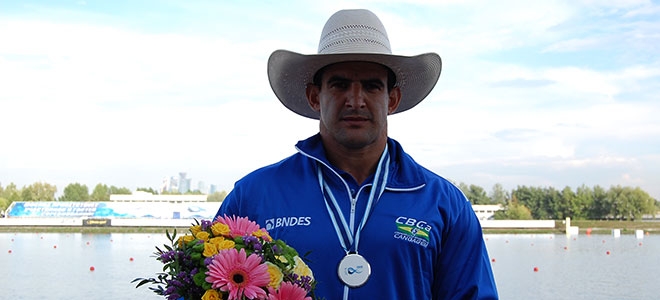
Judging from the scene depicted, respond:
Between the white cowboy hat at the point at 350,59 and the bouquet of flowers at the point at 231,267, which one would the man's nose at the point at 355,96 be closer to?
the white cowboy hat at the point at 350,59

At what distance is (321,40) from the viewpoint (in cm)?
275

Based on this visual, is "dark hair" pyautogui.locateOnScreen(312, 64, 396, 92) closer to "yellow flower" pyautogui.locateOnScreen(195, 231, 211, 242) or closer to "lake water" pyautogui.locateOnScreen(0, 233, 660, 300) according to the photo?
"yellow flower" pyautogui.locateOnScreen(195, 231, 211, 242)

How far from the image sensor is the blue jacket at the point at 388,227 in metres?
2.43

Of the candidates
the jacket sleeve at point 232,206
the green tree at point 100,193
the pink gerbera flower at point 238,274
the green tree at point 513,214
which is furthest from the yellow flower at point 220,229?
the green tree at point 100,193

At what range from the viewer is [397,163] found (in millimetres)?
2705

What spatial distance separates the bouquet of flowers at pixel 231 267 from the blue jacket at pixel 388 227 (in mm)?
427

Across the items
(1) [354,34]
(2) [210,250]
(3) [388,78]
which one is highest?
(1) [354,34]

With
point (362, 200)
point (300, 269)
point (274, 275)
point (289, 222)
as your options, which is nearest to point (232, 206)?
point (289, 222)

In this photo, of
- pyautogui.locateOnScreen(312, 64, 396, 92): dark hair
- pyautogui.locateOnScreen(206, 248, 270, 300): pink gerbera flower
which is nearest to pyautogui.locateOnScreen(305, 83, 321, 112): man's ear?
pyautogui.locateOnScreen(312, 64, 396, 92): dark hair

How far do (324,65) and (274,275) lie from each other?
1044 mm

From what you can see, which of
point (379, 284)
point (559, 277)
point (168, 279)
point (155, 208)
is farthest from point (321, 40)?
point (155, 208)

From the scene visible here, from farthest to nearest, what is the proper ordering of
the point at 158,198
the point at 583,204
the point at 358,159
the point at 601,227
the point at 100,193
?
the point at 100,193, the point at 158,198, the point at 583,204, the point at 601,227, the point at 358,159

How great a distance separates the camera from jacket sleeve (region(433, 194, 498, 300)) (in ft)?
8.14

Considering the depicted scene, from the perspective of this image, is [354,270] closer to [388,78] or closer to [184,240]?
[184,240]
